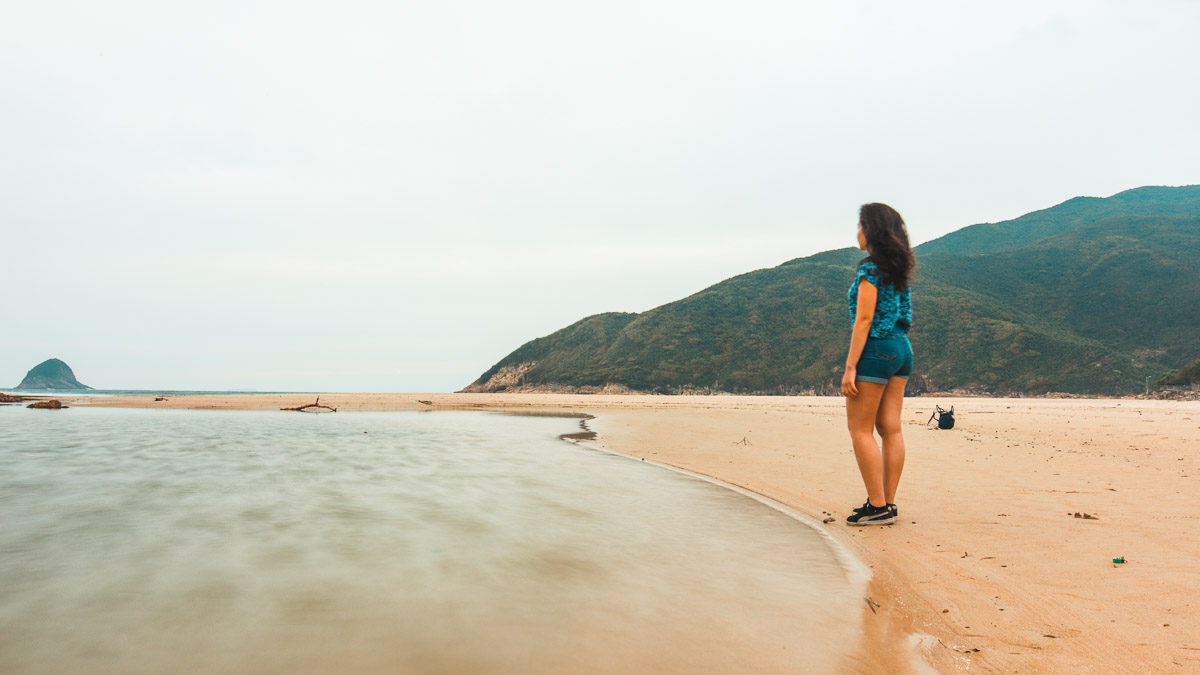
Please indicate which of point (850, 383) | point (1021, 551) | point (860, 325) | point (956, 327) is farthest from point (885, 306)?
point (956, 327)

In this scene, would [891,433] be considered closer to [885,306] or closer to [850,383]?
[850,383]

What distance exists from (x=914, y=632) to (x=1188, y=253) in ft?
303

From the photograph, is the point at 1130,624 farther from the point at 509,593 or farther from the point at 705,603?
the point at 509,593

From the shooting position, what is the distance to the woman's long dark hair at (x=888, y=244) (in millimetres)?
4715

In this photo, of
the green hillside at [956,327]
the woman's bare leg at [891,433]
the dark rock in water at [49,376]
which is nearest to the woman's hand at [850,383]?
the woman's bare leg at [891,433]

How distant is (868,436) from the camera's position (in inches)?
183

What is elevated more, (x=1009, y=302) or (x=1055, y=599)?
(x=1009, y=302)

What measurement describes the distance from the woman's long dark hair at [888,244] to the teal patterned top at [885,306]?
2.0 inches

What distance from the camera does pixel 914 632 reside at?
2.54 meters

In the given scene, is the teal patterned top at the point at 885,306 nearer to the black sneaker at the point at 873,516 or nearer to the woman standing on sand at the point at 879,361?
the woman standing on sand at the point at 879,361

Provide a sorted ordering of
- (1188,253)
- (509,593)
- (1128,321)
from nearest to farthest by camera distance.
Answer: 1. (509,593)
2. (1128,321)
3. (1188,253)

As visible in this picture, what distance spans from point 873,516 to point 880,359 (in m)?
1.24

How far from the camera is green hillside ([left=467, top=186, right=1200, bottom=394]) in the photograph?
51750 mm

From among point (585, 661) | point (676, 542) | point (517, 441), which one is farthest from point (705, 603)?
point (517, 441)
